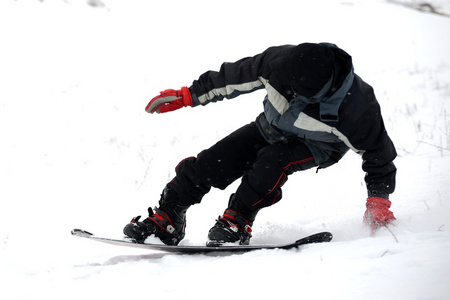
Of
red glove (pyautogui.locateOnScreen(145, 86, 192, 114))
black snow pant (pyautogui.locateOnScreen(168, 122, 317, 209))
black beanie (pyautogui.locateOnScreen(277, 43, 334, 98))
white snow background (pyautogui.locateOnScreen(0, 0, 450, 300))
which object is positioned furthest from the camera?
red glove (pyautogui.locateOnScreen(145, 86, 192, 114))

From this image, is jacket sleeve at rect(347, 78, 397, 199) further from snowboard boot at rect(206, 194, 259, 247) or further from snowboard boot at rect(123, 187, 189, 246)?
snowboard boot at rect(123, 187, 189, 246)

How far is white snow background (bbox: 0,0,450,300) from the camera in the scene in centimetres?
183

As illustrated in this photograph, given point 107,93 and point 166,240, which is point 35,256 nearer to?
point 166,240

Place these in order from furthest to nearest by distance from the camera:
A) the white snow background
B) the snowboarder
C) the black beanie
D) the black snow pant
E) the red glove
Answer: the red glove
the black snow pant
the snowboarder
the black beanie
the white snow background

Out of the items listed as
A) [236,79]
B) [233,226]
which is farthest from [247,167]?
[236,79]

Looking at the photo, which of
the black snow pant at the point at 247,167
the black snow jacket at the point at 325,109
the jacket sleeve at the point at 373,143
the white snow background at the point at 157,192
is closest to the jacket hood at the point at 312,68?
the black snow jacket at the point at 325,109

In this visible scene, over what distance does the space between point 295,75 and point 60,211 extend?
2.67m

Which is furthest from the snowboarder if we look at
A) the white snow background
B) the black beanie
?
the white snow background

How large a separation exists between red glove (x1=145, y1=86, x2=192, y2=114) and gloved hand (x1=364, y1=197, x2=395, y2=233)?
4.77 feet

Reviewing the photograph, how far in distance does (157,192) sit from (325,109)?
8.27 ft

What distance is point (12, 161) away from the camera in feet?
17.1

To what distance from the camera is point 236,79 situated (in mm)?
2844

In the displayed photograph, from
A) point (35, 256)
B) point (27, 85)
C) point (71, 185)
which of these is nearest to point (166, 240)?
point (35, 256)

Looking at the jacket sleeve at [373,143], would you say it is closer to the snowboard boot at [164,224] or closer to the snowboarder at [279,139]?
the snowboarder at [279,139]
